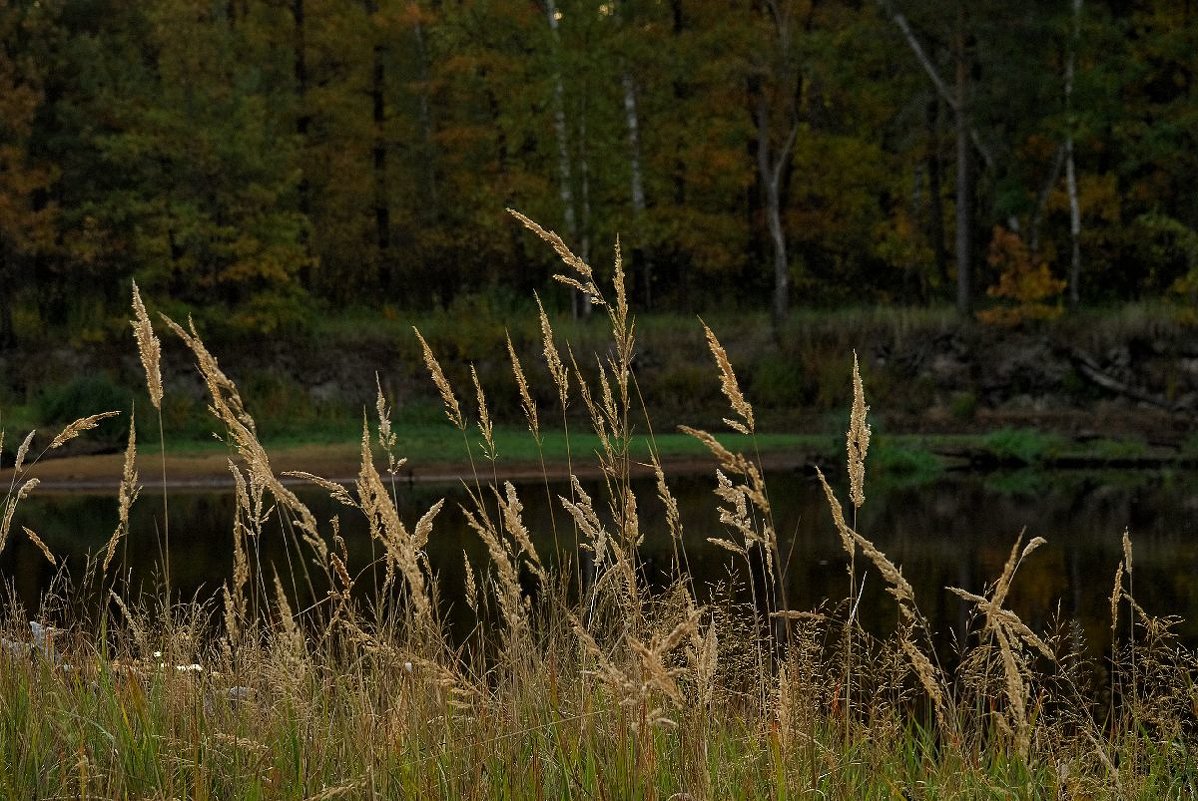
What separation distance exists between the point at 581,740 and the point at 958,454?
71.0 feet

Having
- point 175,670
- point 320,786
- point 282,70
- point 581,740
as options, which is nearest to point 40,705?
point 175,670

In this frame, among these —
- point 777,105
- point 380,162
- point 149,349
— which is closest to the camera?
point 149,349

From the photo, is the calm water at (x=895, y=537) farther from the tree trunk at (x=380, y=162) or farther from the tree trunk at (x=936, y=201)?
the tree trunk at (x=380, y=162)

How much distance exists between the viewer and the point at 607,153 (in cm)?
3097

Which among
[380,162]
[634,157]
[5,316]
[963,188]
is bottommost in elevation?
[5,316]

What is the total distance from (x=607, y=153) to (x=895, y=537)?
15.8 m

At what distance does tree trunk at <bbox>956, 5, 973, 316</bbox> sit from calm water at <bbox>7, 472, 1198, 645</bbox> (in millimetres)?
8129

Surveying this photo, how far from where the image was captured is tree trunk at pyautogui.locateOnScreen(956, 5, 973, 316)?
29.7m

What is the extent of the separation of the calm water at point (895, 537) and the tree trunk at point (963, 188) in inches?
320

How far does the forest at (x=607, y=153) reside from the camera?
2944 centimetres

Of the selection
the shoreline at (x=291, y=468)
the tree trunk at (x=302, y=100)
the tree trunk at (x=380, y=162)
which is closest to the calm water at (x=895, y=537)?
the shoreline at (x=291, y=468)

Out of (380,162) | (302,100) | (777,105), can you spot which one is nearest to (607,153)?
(777,105)

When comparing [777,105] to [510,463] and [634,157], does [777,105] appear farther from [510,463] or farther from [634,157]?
[510,463]

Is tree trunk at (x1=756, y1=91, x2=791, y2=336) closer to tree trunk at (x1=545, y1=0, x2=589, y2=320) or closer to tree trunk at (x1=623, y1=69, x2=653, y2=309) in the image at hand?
tree trunk at (x1=623, y1=69, x2=653, y2=309)
